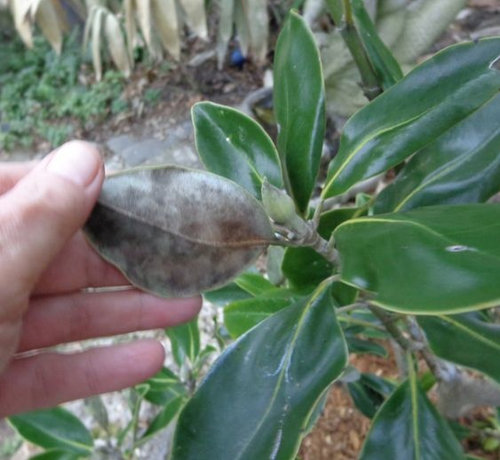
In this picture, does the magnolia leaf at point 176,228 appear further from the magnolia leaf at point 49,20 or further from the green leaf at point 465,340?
the magnolia leaf at point 49,20

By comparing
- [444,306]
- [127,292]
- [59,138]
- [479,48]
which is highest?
[479,48]

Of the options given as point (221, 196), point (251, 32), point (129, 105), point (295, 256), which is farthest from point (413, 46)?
point (129, 105)

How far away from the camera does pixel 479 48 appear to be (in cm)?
71

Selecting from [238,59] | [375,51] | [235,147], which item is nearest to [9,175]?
[235,147]

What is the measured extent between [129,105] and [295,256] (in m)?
2.81

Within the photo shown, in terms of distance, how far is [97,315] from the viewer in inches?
40.6

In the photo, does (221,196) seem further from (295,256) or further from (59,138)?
(59,138)

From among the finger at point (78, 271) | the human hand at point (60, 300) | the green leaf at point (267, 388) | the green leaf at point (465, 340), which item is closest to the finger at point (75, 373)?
the human hand at point (60, 300)

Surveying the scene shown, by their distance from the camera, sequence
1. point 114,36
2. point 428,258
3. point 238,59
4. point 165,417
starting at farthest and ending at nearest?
point 238,59, point 114,36, point 165,417, point 428,258

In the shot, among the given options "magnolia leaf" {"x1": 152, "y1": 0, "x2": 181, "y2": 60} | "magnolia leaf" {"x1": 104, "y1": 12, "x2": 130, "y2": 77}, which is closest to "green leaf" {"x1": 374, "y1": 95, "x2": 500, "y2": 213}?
"magnolia leaf" {"x1": 152, "y1": 0, "x2": 181, "y2": 60}

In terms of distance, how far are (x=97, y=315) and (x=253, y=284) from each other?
279mm

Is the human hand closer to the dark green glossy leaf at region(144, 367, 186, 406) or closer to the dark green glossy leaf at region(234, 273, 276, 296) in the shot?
the dark green glossy leaf at region(234, 273, 276, 296)

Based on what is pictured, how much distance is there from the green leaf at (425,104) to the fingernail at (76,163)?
12.5 inches

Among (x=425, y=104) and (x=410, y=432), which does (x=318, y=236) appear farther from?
(x=410, y=432)
